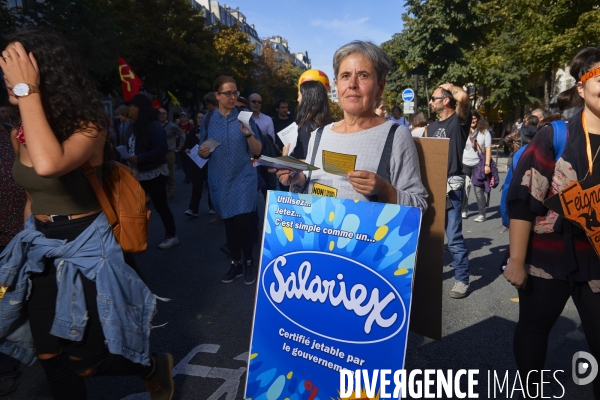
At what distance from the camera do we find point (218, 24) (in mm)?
35094

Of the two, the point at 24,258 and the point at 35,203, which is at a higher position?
the point at 35,203

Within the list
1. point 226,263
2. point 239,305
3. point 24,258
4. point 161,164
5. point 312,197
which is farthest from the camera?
point 161,164

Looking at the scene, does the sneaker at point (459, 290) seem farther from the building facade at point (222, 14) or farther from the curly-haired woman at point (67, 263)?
the building facade at point (222, 14)

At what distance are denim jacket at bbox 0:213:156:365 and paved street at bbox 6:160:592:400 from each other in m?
0.90

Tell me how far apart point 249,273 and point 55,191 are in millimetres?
2944

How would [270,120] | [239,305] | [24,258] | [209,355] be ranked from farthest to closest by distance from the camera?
[270,120], [239,305], [209,355], [24,258]

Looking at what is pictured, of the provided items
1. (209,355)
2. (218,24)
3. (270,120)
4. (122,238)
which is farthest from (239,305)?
(218,24)

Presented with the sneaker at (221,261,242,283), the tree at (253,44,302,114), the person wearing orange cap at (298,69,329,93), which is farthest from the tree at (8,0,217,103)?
the person wearing orange cap at (298,69,329,93)

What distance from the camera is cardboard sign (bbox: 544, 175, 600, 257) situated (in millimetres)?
1849

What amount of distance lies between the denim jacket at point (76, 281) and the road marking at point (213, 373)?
0.78m

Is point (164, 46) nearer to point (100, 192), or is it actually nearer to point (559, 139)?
point (100, 192)

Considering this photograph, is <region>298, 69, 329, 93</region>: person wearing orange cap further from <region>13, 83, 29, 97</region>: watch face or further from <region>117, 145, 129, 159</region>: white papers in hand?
<region>117, 145, 129, 159</region>: white papers in hand

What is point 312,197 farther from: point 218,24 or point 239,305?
point 218,24

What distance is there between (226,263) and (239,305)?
4.54 feet
